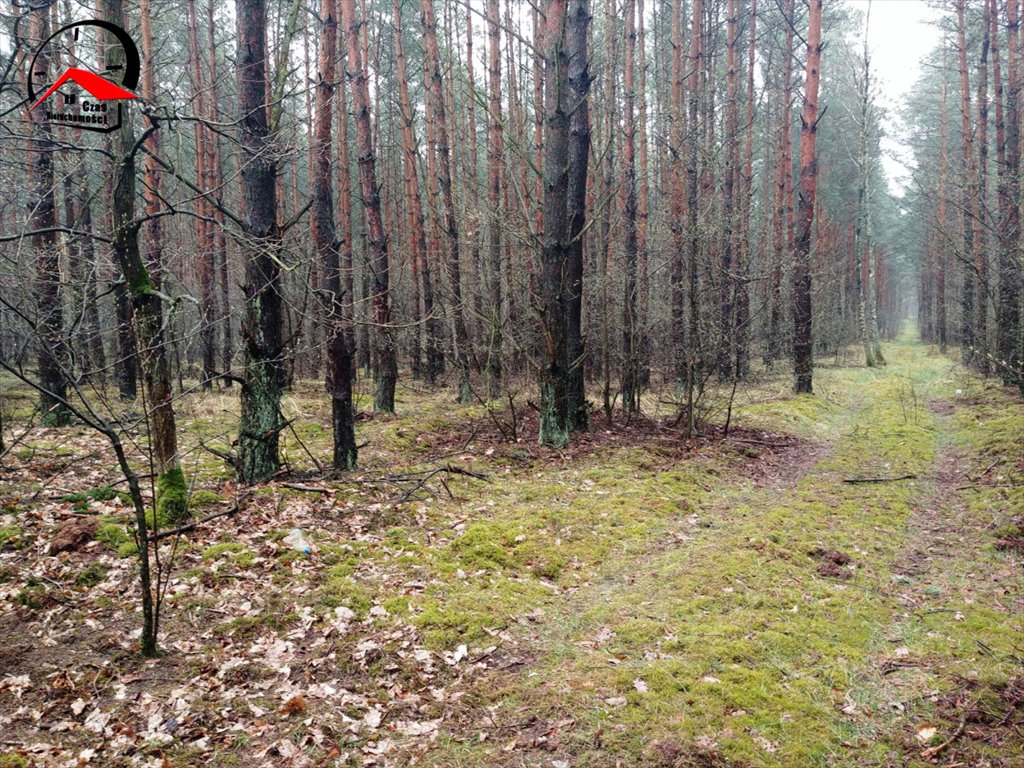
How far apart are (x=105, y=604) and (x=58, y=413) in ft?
25.8

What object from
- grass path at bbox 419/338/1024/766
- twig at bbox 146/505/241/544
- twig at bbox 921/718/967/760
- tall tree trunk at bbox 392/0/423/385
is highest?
tall tree trunk at bbox 392/0/423/385

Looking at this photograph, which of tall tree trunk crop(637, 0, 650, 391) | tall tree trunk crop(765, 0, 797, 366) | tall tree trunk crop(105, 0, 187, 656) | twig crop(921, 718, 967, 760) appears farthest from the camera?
tall tree trunk crop(765, 0, 797, 366)

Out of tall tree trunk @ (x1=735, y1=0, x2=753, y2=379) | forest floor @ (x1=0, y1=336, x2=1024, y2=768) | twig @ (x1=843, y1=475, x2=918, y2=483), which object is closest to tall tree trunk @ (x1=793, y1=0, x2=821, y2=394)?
tall tree trunk @ (x1=735, y1=0, x2=753, y2=379)

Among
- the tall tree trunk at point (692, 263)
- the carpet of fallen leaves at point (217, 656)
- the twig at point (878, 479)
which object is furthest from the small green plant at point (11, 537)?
the twig at point (878, 479)

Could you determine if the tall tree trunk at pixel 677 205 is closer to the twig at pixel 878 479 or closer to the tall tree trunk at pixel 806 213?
the tall tree trunk at pixel 806 213

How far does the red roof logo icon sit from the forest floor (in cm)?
313

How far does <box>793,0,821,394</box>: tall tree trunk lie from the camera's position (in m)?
15.4

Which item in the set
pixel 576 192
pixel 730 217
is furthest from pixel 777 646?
pixel 730 217

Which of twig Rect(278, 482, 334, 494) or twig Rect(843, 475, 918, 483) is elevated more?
twig Rect(278, 482, 334, 494)

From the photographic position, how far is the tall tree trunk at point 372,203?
36.0 feet

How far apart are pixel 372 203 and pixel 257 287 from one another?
6.02 m

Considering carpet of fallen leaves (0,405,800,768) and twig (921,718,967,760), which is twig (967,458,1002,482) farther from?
carpet of fallen leaves (0,405,800,768)

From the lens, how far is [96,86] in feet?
18.1

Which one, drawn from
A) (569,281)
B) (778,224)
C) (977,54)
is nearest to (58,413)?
(569,281)
